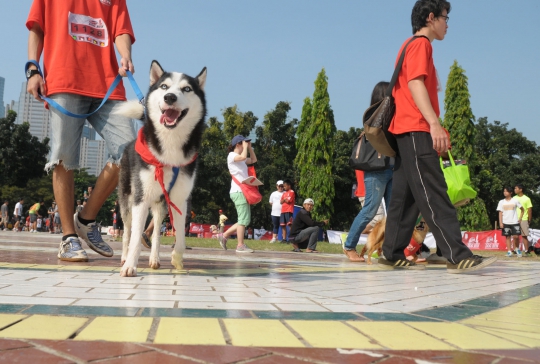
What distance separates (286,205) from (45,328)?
14.4m

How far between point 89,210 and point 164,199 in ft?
4.43

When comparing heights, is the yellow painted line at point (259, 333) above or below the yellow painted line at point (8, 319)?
below

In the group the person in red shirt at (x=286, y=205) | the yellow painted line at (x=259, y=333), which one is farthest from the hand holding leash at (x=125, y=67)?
the person in red shirt at (x=286, y=205)

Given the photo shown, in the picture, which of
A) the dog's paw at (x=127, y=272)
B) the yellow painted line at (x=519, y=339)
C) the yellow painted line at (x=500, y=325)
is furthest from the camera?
the dog's paw at (x=127, y=272)

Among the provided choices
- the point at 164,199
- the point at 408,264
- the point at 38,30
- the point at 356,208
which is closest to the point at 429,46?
the point at 408,264

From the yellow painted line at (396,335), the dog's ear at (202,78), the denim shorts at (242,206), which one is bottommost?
the yellow painted line at (396,335)

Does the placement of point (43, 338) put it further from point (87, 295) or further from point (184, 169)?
point (184, 169)

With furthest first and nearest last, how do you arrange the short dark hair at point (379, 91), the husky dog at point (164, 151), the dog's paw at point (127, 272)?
1. the short dark hair at point (379, 91)
2. the husky dog at point (164, 151)
3. the dog's paw at point (127, 272)

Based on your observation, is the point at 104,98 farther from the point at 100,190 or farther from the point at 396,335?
the point at 396,335

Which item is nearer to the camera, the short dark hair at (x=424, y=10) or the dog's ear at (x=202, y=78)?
the dog's ear at (x=202, y=78)

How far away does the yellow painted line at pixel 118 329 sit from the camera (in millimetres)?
1828

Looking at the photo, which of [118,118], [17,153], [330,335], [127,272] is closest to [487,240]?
[118,118]

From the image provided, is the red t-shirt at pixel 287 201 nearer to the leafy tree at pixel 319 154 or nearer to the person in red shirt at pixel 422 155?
the person in red shirt at pixel 422 155

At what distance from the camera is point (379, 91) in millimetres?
6367
